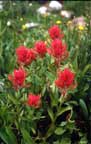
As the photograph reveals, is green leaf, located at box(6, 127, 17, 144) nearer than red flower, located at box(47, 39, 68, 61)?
No

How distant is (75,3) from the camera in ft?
35.0

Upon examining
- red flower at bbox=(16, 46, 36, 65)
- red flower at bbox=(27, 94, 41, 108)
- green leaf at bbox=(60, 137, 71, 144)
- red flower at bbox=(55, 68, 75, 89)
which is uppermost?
red flower at bbox=(16, 46, 36, 65)

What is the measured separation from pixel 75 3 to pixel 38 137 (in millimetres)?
7525

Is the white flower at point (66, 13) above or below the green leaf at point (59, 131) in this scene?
below

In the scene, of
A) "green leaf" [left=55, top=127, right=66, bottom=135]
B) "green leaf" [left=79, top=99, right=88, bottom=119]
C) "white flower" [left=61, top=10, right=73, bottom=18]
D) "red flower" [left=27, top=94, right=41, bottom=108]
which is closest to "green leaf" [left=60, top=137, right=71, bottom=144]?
"green leaf" [left=55, top=127, right=66, bottom=135]

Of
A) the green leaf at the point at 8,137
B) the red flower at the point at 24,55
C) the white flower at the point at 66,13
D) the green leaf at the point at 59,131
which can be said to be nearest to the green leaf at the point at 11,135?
the green leaf at the point at 8,137

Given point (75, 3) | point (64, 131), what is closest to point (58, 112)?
point (64, 131)

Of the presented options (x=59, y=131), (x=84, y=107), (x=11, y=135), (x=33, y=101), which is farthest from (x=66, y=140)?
(x=33, y=101)

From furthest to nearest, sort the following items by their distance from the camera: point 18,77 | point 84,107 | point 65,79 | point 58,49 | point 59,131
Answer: point 84,107 < point 59,131 < point 58,49 < point 18,77 < point 65,79

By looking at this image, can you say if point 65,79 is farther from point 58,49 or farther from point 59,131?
point 59,131

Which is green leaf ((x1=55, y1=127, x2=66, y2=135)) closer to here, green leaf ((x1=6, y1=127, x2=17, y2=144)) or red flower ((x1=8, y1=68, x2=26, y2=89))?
green leaf ((x1=6, y1=127, x2=17, y2=144))

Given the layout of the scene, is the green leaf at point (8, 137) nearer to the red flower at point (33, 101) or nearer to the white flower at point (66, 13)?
the red flower at point (33, 101)

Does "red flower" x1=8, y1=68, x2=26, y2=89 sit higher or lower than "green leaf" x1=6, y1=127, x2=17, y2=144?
higher

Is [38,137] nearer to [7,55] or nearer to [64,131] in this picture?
[64,131]
